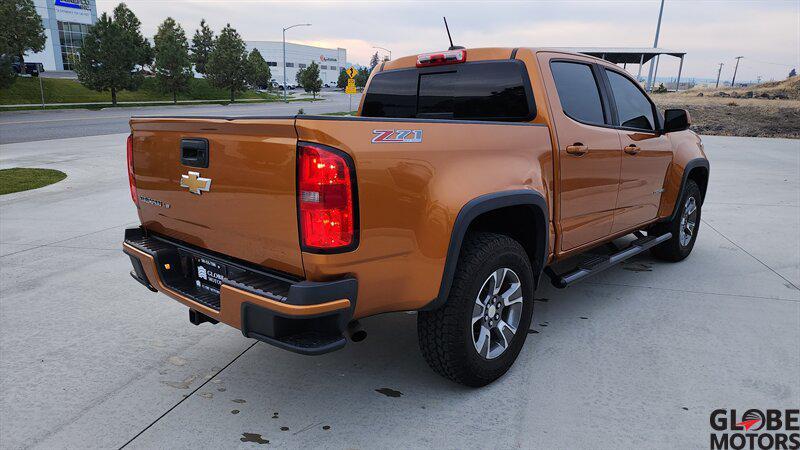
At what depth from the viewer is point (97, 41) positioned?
1401 inches

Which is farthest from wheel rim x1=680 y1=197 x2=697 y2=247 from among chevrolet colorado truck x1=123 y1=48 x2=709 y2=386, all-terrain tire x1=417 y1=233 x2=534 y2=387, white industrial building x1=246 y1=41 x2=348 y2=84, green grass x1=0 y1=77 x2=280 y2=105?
white industrial building x1=246 y1=41 x2=348 y2=84

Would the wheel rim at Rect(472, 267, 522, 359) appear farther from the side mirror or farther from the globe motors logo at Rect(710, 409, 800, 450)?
the side mirror

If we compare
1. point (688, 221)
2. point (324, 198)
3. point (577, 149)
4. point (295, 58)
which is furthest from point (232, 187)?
point (295, 58)

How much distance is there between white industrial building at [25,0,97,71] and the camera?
5797 cm

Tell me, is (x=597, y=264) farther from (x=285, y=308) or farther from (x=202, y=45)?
(x=202, y=45)

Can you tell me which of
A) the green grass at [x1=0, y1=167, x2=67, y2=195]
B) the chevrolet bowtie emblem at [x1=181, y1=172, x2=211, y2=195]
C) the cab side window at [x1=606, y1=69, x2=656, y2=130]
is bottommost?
the green grass at [x1=0, y1=167, x2=67, y2=195]

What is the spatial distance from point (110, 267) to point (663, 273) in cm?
528

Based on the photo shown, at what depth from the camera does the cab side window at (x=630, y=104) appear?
4.33 metres

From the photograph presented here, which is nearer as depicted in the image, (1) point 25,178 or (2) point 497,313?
(2) point 497,313

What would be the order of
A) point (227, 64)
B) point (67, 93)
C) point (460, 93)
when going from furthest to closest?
point (227, 64), point (67, 93), point (460, 93)

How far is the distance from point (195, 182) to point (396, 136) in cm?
107

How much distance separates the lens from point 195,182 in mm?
2730

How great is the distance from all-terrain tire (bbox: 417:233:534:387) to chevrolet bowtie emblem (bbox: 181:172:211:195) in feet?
4.19

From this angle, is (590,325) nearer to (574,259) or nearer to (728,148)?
(574,259)
